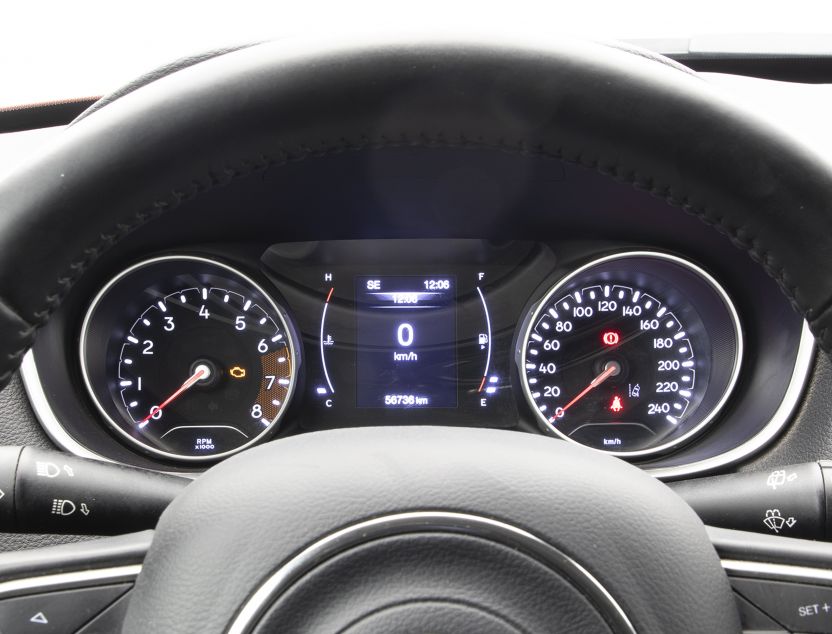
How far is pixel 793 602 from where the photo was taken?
993mm

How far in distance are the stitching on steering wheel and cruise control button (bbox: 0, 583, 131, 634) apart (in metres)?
0.27

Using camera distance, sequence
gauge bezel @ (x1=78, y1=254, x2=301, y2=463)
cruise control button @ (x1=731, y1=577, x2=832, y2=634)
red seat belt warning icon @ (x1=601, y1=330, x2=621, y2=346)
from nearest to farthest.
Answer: cruise control button @ (x1=731, y1=577, x2=832, y2=634) → gauge bezel @ (x1=78, y1=254, x2=301, y2=463) → red seat belt warning icon @ (x1=601, y1=330, x2=621, y2=346)

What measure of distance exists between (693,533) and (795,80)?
1.86 metres

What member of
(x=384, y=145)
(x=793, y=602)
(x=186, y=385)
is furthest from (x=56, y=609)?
(x=186, y=385)

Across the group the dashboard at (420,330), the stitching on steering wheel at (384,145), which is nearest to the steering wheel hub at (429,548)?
the stitching on steering wheel at (384,145)

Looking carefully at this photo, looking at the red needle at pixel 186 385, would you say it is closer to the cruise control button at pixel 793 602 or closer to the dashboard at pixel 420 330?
the dashboard at pixel 420 330

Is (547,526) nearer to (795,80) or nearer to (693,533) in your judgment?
(693,533)

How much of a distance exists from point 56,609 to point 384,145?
0.58 m

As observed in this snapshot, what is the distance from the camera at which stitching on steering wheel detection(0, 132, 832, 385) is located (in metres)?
0.86

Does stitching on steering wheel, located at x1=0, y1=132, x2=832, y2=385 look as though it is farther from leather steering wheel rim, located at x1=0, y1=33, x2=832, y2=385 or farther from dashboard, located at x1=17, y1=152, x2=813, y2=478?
dashboard, located at x1=17, y1=152, x2=813, y2=478

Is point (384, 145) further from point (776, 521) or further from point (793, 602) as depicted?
point (776, 521)

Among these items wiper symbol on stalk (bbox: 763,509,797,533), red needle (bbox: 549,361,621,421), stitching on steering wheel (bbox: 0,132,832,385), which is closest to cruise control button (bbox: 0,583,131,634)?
stitching on steering wheel (bbox: 0,132,832,385)

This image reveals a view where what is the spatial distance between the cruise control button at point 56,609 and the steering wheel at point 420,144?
9 cm

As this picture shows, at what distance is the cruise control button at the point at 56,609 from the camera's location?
0.99m
